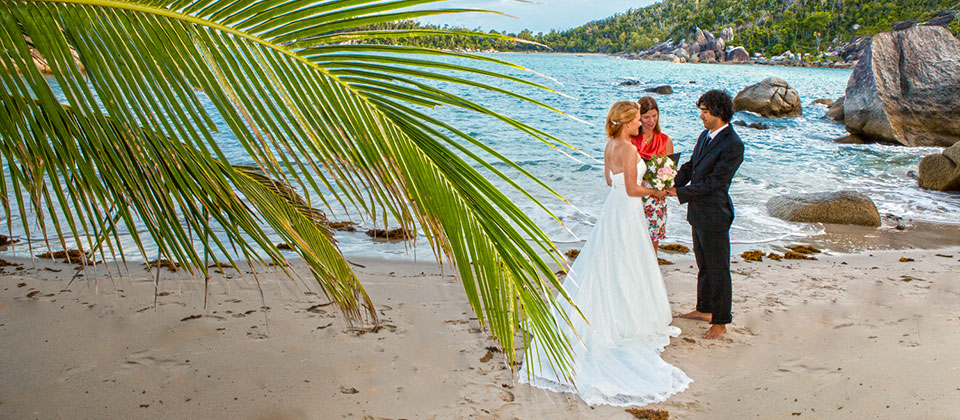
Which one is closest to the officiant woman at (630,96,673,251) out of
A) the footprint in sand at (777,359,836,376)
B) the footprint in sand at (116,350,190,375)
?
the footprint in sand at (777,359,836,376)

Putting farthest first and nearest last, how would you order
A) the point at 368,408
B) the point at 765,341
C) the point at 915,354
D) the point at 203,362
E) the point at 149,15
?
1. the point at 765,341
2. the point at 915,354
3. the point at 203,362
4. the point at 368,408
5. the point at 149,15

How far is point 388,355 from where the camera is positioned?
446 cm

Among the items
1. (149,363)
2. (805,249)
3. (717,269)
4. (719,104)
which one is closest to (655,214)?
(717,269)

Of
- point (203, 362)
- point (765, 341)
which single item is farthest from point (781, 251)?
point (203, 362)

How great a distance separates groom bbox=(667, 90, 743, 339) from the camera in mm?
4781

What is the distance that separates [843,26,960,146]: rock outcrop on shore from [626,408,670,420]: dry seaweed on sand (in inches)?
766

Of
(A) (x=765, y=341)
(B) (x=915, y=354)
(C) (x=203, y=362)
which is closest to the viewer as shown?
(C) (x=203, y=362)

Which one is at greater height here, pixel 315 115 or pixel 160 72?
pixel 160 72

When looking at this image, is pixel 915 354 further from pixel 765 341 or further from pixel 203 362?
pixel 203 362

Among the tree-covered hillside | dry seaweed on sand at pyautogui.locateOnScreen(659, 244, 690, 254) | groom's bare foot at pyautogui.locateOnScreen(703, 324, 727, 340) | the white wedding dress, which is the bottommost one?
dry seaweed on sand at pyautogui.locateOnScreen(659, 244, 690, 254)

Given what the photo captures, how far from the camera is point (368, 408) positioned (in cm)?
375

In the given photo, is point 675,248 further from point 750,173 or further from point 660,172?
point 750,173

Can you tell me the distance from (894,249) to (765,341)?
4.71 meters

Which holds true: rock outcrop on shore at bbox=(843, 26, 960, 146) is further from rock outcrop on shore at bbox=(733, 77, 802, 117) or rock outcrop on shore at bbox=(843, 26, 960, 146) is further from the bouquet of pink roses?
the bouquet of pink roses
